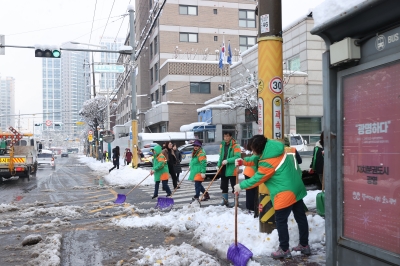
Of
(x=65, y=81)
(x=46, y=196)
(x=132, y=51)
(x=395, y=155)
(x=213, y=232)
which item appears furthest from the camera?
(x=65, y=81)

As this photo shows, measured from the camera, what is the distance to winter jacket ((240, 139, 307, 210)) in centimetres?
523

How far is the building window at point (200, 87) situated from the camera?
45.4 m

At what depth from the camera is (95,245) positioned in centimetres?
682

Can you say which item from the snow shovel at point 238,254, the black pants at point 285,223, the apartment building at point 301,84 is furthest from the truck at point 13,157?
the black pants at point 285,223

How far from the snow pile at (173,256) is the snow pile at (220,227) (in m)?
0.39

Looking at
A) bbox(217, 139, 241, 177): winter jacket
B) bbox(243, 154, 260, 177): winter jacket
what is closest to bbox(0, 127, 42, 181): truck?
bbox(217, 139, 241, 177): winter jacket

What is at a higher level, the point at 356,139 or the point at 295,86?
the point at 295,86

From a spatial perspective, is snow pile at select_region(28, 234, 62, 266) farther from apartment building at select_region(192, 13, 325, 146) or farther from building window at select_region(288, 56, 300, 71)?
building window at select_region(288, 56, 300, 71)

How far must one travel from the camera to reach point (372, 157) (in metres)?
3.88

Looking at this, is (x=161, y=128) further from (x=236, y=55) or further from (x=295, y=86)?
(x=295, y=86)

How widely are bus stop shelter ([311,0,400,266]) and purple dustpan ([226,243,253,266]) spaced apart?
1033 mm

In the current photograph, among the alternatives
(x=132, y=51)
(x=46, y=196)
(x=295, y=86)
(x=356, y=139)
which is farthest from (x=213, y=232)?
(x=295, y=86)

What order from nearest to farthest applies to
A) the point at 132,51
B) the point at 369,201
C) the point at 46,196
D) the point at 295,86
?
the point at 369,201, the point at 46,196, the point at 132,51, the point at 295,86

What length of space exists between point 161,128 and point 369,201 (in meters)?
45.7
